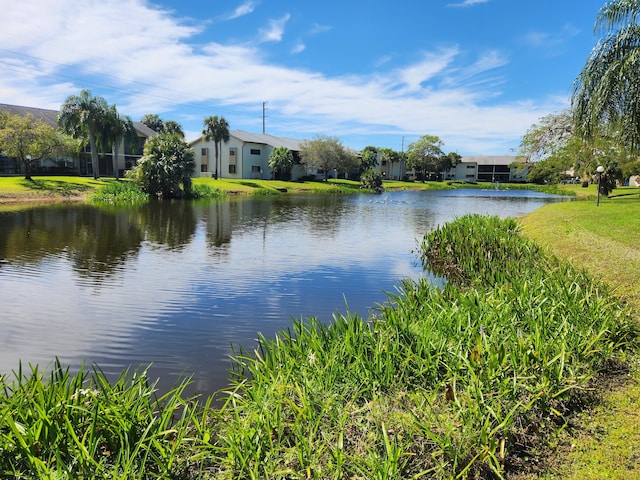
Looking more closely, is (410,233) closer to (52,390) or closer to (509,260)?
(509,260)

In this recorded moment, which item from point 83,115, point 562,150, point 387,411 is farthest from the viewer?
point 83,115

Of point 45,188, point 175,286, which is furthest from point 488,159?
point 175,286

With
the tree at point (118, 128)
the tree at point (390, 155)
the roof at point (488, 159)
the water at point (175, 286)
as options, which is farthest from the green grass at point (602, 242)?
the roof at point (488, 159)

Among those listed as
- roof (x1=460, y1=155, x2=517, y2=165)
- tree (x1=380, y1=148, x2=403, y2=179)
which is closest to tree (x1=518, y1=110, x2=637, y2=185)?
tree (x1=380, y1=148, x2=403, y2=179)

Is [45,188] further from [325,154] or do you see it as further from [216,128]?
[325,154]

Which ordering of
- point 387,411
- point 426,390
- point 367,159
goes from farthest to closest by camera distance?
point 367,159 < point 426,390 < point 387,411

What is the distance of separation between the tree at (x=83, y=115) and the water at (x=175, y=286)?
2914 centimetres

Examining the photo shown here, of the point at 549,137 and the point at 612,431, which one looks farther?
the point at 549,137

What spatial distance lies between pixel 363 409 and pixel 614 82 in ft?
54.3

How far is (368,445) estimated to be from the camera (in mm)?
4473

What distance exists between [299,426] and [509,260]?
378 inches

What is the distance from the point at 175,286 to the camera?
1266 cm

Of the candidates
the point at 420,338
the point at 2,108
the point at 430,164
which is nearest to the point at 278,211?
the point at 420,338

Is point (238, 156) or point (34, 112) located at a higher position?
point (34, 112)
